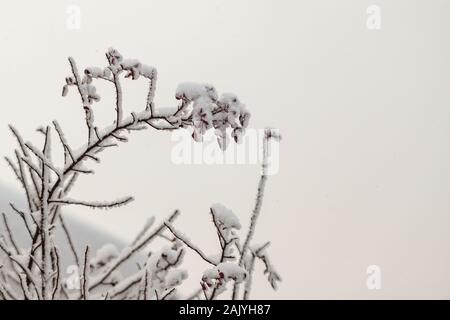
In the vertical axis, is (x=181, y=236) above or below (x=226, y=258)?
above

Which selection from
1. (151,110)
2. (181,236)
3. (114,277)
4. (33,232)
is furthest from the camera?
(114,277)

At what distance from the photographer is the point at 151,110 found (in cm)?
204

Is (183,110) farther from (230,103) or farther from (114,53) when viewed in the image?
(114,53)

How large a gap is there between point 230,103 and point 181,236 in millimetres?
577
